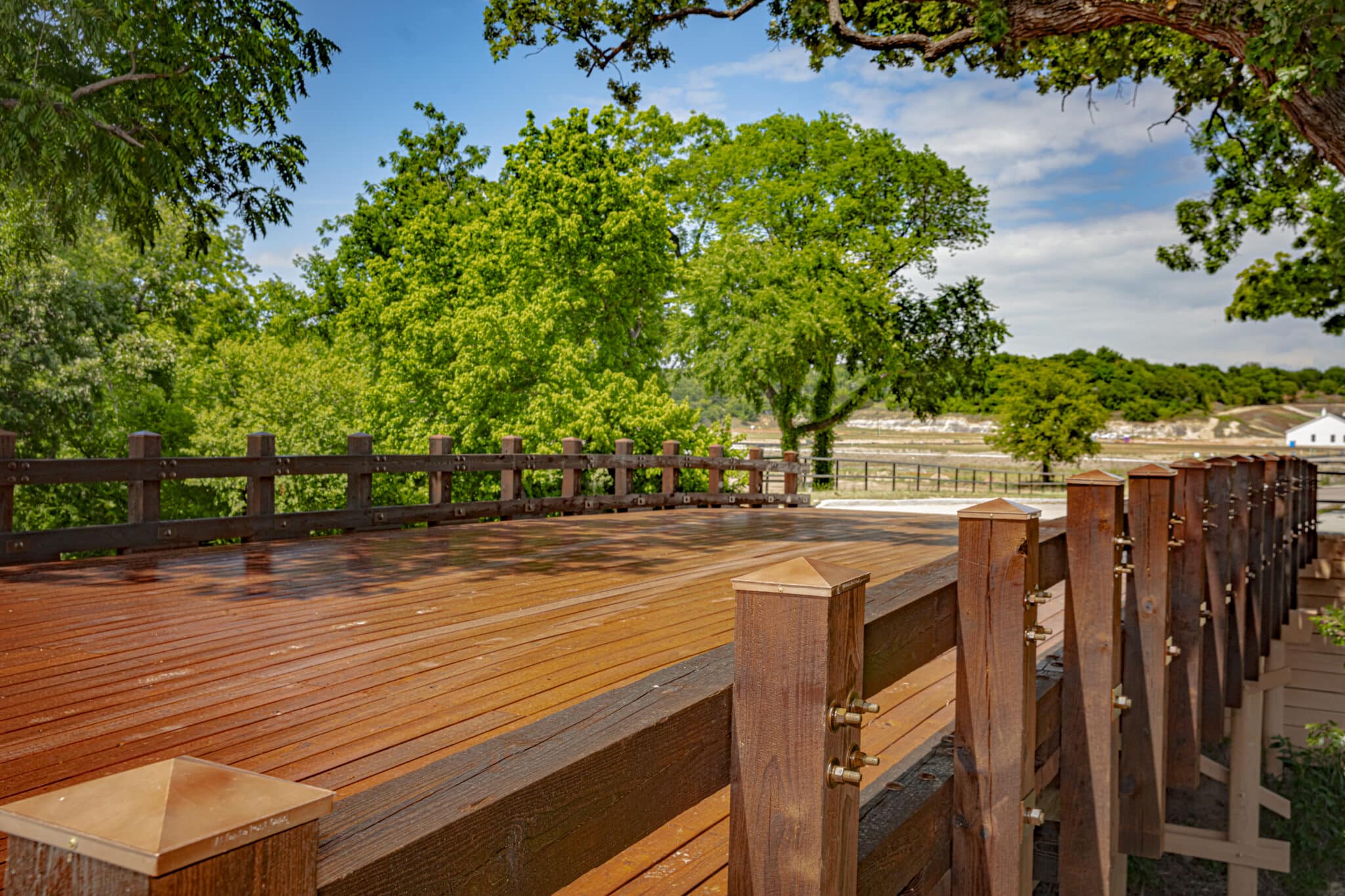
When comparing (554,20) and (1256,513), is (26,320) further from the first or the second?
(1256,513)

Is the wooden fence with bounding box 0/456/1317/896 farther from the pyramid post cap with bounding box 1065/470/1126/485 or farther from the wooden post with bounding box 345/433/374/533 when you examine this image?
the wooden post with bounding box 345/433/374/533

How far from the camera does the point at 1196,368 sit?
61500 mm

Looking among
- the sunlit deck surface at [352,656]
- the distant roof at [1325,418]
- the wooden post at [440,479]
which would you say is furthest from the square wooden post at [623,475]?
the distant roof at [1325,418]

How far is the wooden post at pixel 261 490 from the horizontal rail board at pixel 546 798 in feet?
23.5

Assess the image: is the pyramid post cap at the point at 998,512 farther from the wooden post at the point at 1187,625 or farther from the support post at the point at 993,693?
the wooden post at the point at 1187,625

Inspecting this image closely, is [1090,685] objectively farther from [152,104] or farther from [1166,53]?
[152,104]

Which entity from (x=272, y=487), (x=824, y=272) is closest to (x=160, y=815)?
(x=272, y=487)

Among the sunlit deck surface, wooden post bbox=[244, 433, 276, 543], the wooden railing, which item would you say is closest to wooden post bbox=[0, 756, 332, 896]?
the sunlit deck surface

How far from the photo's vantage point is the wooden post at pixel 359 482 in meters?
9.05

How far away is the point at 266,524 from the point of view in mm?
8469

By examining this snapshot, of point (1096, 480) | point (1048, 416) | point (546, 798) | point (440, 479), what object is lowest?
point (440, 479)

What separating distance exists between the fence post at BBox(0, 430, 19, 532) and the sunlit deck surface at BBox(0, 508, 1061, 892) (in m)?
0.41

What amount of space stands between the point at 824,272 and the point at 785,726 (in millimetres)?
29481

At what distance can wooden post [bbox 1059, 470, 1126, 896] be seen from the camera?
13.0 feet
